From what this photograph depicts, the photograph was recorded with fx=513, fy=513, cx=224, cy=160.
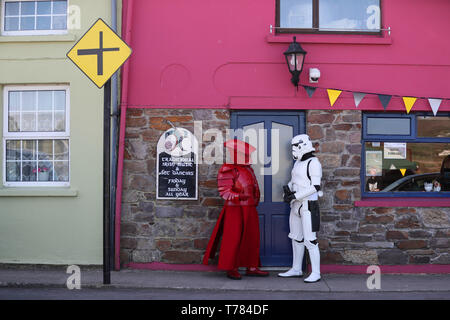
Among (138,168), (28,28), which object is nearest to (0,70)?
(28,28)

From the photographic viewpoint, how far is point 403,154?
328 inches

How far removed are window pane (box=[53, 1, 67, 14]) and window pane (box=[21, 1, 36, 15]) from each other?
0.36 meters

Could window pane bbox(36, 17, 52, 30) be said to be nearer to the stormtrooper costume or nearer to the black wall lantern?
the black wall lantern

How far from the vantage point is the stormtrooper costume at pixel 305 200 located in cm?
743

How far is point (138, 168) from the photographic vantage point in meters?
8.20

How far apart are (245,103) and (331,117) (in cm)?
139

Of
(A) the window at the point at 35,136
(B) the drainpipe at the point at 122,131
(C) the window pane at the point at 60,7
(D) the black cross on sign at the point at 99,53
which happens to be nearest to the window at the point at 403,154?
(B) the drainpipe at the point at 122,131

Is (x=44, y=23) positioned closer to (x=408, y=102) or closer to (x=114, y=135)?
(x=114, y=135)

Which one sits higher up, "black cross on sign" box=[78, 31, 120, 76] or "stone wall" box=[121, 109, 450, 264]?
"black cross on sign" box=[78, 31, 120, 76]

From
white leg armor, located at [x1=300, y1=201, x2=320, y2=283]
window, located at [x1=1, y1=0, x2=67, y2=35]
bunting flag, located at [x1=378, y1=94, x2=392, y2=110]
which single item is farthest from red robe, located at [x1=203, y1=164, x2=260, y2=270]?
window, located at [x1=1, y1=0, x2=67, y2=35]

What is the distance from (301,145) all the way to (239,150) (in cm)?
91

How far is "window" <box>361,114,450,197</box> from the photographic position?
8281 mm

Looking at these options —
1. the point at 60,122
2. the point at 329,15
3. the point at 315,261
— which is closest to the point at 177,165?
the point at 60,122

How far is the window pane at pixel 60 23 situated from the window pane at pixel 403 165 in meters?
5.32
